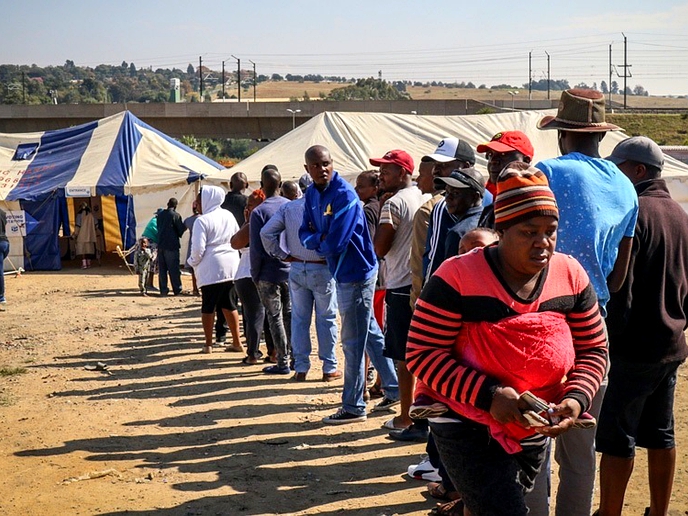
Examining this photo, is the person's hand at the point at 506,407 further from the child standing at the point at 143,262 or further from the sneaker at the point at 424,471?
the child standing at the point at 143,262

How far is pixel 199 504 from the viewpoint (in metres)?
5.87

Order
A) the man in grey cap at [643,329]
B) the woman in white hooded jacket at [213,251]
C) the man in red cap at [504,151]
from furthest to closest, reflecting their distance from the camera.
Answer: the woman in white hooded jacket at [213,251] → the man in red cap at [504,151] → the man in grey cap at [643,329]

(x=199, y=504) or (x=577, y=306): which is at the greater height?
(x=577, y=306)

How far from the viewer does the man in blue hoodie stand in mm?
7406

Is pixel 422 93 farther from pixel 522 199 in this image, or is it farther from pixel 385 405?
pixel 522 199

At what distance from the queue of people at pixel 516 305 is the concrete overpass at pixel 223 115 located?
4623cm

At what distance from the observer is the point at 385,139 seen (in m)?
23.0

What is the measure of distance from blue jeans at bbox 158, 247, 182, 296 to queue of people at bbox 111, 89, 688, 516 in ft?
31.4

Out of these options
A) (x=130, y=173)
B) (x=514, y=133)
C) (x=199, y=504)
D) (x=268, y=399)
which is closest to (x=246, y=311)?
(x=268, y=399)

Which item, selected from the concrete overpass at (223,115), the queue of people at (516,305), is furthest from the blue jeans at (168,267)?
the concrete overpass at (223,115)

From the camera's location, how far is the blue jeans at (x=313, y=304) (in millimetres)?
8477

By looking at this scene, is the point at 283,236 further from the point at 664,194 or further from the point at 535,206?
the point at 535,206

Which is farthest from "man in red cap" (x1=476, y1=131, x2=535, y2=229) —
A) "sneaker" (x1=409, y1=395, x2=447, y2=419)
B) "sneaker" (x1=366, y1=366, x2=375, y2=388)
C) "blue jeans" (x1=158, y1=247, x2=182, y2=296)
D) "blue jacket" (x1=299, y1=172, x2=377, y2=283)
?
"blue jeans" (x1=158, y1=247, x2=182, y2=296)

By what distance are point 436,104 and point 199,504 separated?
50999 millimetres
